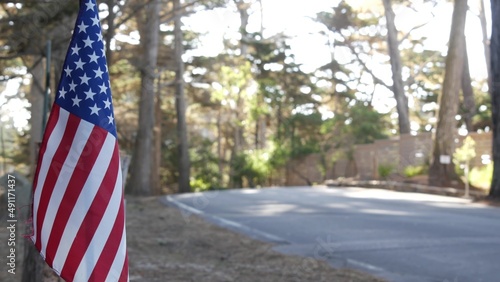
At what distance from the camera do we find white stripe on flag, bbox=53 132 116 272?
399 centimetres

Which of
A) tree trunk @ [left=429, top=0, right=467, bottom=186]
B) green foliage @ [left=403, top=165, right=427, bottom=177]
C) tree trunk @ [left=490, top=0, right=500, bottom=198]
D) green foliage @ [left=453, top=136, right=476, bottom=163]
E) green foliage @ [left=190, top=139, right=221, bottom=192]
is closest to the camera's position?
tree trunk @ [left=490, top=0, right=500, bottom=198]

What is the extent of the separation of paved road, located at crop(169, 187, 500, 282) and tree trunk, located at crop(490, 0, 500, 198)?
131 cm

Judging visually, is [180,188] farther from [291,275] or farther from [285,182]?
[291,275]

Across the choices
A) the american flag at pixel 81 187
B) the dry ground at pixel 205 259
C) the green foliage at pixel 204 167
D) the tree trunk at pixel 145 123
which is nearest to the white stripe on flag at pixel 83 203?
the american flag at pixel 81 187

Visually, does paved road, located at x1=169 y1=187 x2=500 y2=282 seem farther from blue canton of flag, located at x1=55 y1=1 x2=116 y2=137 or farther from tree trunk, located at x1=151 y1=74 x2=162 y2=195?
tree trunk, located at x1=151 y1=74 x2=162 y2=195

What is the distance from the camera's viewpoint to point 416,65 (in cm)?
4416

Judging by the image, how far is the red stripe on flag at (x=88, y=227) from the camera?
3977 millimetres

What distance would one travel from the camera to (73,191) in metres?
4.03

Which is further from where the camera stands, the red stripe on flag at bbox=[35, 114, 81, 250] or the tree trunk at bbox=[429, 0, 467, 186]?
the tree trunk at bbox=[429, 0, 467, 186]

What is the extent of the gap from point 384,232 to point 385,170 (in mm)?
18286

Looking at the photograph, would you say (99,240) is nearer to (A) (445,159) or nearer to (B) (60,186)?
(B) (60,186)

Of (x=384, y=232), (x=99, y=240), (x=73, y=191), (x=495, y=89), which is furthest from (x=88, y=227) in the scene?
(x=495, y=89)

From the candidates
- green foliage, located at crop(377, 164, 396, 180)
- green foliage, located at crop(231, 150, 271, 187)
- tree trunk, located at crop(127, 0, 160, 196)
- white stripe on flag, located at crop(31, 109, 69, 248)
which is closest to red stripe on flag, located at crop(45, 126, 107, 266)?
white stripe on flag, located at crop(31, 109, 69, 248)

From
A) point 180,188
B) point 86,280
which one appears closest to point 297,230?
point 86,280
